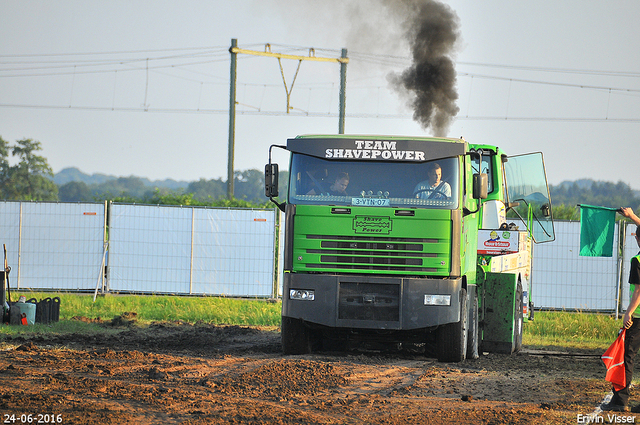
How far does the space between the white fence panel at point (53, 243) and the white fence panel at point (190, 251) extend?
0.50 m

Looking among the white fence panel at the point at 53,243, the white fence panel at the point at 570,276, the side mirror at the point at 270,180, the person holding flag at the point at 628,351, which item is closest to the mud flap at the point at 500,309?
the side mirror at the point at 270,180

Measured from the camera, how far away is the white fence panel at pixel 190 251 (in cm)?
1956

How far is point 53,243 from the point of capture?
19.7 m

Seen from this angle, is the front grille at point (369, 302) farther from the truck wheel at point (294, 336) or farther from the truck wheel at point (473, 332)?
the truck wheel at point (473, 332)

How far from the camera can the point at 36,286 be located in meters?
19.7

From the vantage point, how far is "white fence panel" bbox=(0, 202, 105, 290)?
19.6 m

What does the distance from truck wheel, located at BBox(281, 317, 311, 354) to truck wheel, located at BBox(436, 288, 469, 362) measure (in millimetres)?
1992

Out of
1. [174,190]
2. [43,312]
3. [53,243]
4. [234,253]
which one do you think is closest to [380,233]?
[43,312]

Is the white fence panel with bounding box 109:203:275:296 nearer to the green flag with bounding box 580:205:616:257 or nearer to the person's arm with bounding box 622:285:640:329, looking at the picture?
the green flag with bounding box 580:205:616:257

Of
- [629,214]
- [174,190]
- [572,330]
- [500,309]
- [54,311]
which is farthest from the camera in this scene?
[174,190]

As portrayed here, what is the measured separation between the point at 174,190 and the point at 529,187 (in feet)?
116

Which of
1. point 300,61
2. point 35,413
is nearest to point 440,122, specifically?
point 300,61

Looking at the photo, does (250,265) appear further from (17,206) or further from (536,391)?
(536,391)

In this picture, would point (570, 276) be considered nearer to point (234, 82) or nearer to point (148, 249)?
point (148, 249)
